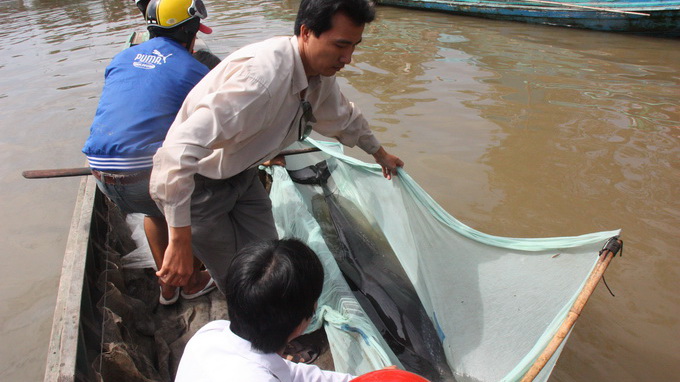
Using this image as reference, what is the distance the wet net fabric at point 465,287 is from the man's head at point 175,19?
1.09m

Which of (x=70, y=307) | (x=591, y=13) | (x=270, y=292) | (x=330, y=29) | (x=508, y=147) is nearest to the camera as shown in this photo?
(x=270, y=292)

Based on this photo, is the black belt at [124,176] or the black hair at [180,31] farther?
the black hair at [180,31]

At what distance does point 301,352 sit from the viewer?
6.77 ft

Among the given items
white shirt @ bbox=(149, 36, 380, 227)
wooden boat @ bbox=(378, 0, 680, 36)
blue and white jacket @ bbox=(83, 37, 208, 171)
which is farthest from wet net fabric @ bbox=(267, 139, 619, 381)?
wooden boat @ bbox=(378, 0, 680, 36)

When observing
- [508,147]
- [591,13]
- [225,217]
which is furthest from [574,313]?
[591,13]

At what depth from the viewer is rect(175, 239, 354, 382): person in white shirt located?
44.1 inches

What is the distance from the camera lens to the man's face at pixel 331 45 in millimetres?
1458

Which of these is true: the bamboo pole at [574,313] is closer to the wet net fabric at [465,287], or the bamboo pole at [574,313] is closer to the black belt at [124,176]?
the wet net fabric at [465,287]

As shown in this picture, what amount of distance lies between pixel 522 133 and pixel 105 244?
373 cm

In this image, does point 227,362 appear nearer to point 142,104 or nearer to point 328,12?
point 328,12

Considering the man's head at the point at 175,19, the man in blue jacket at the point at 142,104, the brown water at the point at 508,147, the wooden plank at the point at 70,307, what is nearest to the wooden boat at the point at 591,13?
the brown water at the point at 508,147

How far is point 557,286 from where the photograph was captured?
1748 mm

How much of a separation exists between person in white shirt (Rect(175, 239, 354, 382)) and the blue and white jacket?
0.89 metres

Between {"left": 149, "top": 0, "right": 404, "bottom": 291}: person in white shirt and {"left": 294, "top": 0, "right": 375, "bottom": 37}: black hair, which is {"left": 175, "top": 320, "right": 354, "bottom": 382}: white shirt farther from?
{"left": 294, "top": 0, "right": 375, "bottom": 37}: black hair
